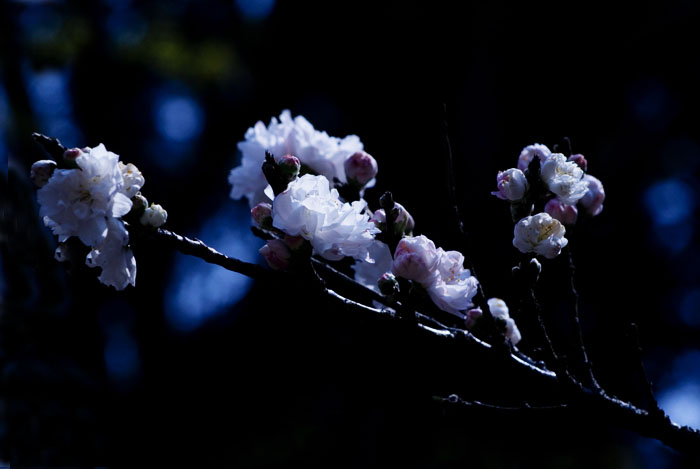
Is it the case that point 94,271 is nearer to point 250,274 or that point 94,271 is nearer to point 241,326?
point 250,274

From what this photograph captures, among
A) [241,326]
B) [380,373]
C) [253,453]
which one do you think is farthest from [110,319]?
[380,373]

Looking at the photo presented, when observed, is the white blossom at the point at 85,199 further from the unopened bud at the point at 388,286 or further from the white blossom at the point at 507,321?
the white blossom at the point at 507,321

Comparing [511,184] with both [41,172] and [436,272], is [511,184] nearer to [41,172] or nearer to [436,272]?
[436,272]

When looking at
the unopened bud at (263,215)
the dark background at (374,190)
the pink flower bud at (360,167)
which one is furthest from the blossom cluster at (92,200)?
the dark background at (374,190)

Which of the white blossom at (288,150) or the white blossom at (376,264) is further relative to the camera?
the white blossom at (288,150)

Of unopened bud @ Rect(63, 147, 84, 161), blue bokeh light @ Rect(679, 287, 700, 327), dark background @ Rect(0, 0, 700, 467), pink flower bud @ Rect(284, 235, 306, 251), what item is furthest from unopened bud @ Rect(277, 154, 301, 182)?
blue bokeh light @ Rect(679, 287, 700, 327)

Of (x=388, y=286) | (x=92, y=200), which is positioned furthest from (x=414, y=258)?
(x=92, y=200)
